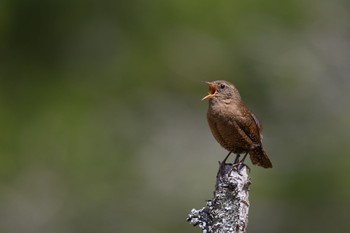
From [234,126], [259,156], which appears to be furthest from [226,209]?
[259,156]

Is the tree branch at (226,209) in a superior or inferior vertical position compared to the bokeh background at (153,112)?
inferior

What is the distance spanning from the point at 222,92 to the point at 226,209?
1553 millimetres

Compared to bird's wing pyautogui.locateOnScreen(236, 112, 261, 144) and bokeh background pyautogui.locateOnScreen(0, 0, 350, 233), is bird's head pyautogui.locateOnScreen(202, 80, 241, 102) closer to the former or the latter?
bird's wing pyautogui.locateOnScreen(236, 112, 261, 144)

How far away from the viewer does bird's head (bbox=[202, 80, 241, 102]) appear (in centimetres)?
627

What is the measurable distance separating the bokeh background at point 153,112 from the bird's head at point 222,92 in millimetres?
4251

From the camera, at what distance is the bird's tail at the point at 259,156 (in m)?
6.29

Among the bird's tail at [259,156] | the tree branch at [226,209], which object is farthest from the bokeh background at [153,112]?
the tree branch at [226,209]

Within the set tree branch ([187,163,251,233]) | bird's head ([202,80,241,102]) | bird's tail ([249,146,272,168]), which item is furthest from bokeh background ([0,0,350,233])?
tree branch ([187,163,251,233])

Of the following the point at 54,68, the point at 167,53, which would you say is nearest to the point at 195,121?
the point at 167,53

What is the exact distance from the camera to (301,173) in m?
11.8

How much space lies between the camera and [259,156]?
632cm

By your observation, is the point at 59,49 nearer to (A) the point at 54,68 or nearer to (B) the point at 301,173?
(A) the point at 54,68

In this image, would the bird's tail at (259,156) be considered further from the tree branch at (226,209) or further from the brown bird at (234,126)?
the tree branch at (226,209)

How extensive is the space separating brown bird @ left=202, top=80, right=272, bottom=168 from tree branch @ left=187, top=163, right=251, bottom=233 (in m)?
1.04
